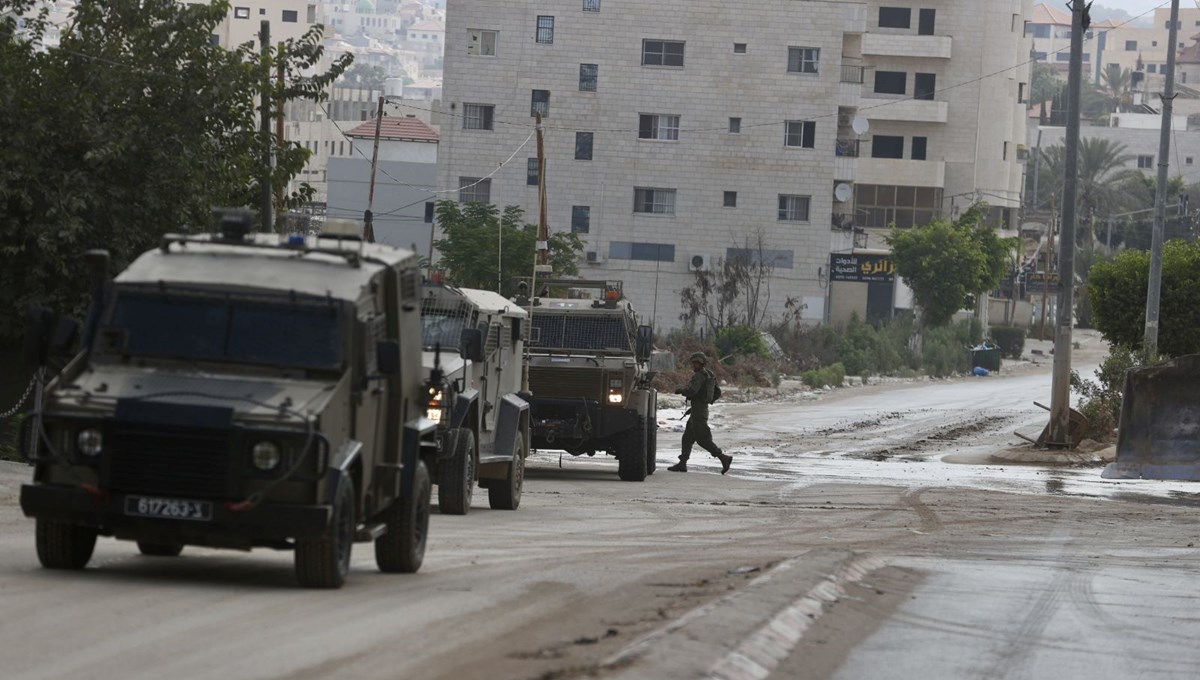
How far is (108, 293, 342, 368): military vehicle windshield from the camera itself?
10.9 metres

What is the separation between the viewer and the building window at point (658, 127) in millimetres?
75812

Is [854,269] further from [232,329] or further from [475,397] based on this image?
[232,329]

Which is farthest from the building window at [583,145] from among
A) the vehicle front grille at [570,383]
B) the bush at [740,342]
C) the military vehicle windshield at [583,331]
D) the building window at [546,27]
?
the vehicle front grille at [570,383]

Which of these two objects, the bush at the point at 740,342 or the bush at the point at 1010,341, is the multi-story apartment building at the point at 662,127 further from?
the bush at the point at 740,342

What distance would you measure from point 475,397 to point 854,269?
60.0 metres

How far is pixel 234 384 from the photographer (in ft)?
35.0

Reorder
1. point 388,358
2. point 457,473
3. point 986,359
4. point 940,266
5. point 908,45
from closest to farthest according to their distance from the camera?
point 388,358 < point 457,473 < point 986,359 < point 940,266 < point 908,45

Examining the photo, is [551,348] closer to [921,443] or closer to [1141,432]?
[1141,432]

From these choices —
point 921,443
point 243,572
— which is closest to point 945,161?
point 921,443

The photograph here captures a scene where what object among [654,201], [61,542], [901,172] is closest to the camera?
[61,542]

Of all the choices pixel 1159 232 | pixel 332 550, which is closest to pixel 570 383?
pixel 332 550

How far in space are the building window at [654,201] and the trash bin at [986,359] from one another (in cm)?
1411

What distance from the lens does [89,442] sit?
1038cm

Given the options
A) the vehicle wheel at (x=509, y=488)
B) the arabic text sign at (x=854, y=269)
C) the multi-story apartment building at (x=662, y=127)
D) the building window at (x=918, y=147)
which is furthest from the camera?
the building window at (x=918, y=147)
